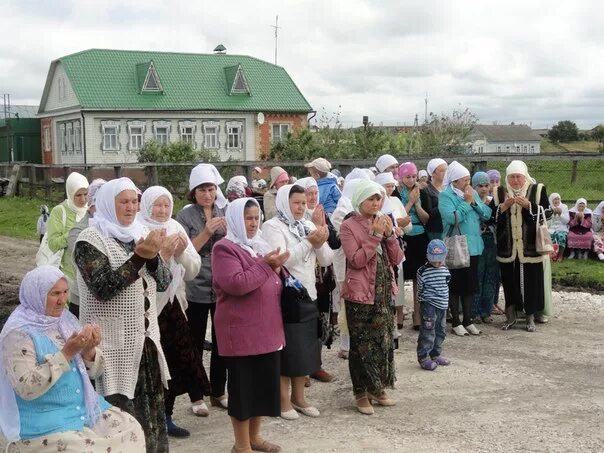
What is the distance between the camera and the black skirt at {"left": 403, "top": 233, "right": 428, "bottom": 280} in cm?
829

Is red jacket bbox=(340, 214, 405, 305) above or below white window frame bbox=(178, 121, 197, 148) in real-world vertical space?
below

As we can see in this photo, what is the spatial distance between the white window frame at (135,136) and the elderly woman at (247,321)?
118 ft

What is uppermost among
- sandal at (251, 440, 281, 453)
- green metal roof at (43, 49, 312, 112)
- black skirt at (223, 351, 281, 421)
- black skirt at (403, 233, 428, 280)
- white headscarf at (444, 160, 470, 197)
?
green metal roof at (43, 49, 312, 112)

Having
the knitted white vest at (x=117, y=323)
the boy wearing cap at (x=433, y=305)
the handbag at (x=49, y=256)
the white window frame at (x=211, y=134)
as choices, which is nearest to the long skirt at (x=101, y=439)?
the knitted white vest at (x=117, y=323)

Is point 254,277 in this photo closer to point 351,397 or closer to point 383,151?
point 351,397

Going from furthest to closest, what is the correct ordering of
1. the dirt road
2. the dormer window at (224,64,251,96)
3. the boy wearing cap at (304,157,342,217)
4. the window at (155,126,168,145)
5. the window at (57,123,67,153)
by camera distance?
1. the window at (57,123,67,153)
2. the dormer window at (224,64,251,96)
3. the window at (155,126,168,145)
4. the boy wearing cap at (304,157,342,217)
5. the dirt road

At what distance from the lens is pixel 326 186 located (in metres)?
8.21

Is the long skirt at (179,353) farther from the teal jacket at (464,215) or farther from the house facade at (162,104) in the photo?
the house facade at (162,104)

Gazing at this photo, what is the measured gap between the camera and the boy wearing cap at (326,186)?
8125 millimetres

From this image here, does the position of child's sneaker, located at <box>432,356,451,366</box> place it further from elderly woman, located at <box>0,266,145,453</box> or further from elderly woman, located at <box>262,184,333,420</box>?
elderly woman, located at <box>0,266,145,453</box>

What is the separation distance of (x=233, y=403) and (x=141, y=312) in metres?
0.93

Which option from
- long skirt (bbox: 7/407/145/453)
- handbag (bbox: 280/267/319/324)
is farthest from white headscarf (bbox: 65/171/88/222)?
long skirt (bbox: 7/407/145/453)

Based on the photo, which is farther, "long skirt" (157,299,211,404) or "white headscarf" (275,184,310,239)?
"white headscarf" (275,184,310,239)

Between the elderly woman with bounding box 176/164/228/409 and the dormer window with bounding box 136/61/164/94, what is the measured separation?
35.0 m
